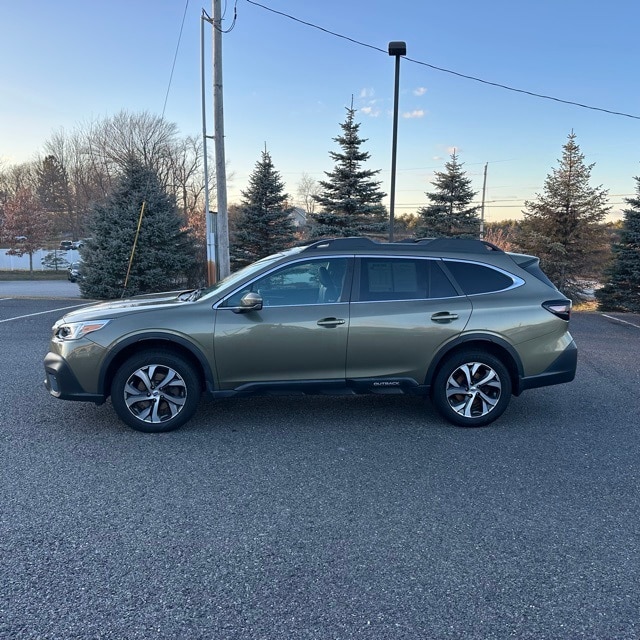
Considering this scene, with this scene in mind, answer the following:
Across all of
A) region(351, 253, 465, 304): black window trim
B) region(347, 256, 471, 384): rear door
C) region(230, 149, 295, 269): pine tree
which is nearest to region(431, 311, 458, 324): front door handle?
region(347, 256, 471, 384): rear door

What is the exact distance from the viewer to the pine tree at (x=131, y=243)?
1566 cm

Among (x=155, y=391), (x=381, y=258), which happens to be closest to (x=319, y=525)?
(x=155, y=391)

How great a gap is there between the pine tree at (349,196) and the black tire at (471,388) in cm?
1540

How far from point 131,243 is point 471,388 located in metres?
13.9

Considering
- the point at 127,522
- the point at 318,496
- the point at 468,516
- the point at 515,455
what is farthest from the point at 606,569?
the point at 127,522

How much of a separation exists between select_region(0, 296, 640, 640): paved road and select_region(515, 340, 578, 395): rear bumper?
0.43 metres

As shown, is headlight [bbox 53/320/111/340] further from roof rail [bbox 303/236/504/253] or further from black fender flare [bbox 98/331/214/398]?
roof rail [bbox 303/236/504/253]

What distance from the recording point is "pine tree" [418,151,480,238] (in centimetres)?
2222

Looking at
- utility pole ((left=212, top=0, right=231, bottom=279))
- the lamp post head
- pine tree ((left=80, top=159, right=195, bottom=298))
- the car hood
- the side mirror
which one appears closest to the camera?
the side mirror

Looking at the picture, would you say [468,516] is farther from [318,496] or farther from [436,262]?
[436,262]

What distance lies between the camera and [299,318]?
4.36 meters

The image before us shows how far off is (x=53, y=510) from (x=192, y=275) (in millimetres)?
14778

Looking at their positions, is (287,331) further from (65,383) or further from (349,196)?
(349,196)

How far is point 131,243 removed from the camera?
51.9 ft
